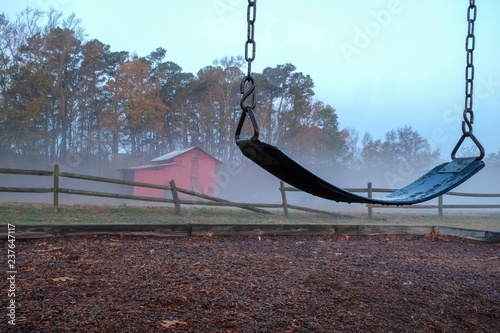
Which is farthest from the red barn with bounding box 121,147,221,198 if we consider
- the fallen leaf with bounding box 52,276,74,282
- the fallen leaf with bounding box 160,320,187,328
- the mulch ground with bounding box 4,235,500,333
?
the fallen leaf with bounding box 160,320,187,328

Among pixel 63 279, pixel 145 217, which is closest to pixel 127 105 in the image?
pixel 145 217

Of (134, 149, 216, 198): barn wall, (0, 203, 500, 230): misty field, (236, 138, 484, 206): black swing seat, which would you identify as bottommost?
(0, 203, 500, 230): misty field

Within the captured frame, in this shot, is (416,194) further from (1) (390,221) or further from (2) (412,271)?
(1) (390,221)

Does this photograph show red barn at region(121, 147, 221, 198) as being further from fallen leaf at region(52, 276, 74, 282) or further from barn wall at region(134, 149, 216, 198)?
fallen leaf at region(52, 276, 74, 282)

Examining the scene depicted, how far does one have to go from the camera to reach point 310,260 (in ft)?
12.2

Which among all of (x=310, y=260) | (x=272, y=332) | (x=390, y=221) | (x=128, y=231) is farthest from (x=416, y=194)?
(x=390, y=221)

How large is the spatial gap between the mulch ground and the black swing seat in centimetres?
63

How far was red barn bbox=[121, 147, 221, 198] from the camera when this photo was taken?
23.6 m

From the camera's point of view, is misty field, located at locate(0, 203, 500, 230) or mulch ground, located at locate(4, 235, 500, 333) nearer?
mulch ground, located at locate(4, 235, 500, 333)

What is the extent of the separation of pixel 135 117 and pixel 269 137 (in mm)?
7851

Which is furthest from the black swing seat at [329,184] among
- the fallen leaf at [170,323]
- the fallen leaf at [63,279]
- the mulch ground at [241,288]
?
the fallen leaf at [63,279]

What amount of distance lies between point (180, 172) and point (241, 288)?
71.5 feet

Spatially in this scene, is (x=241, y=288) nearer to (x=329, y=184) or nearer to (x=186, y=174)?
(x=329, y=184)

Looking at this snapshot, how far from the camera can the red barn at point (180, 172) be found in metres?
23.6
